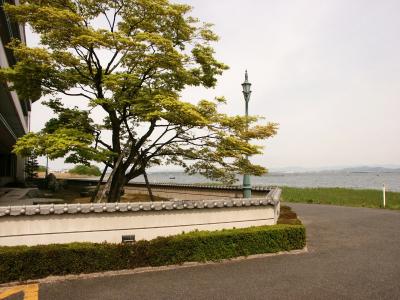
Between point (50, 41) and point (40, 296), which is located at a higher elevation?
point (50, 41)

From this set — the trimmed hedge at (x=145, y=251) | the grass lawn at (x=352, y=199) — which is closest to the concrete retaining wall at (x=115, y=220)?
the trimmed hedge at (x=145, y=251)

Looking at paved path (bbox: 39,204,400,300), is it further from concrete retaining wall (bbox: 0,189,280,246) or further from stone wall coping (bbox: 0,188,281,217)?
stone wall coping (bbox: 0,188,281,217)

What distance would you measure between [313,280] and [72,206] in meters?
6.64

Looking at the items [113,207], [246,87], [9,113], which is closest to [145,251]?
[113,207]

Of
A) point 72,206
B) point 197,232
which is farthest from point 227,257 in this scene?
point 72,206

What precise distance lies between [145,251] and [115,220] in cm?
134

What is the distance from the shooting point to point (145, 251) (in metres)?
9.16

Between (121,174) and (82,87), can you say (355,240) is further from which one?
(82,87)

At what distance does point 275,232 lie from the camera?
11125 millimetres

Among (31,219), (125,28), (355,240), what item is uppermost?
(125,28)

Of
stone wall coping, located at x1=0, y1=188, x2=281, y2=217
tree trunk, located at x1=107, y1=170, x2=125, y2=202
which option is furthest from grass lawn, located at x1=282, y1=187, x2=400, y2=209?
tree trunk, located at x1=107, y1=170, x2=125, y2=202

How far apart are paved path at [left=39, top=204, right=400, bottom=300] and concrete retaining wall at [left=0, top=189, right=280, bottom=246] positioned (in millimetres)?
1518

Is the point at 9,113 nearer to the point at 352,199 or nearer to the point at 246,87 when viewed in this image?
the point at 246,87

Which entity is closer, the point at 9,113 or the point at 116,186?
the point at 116,186
